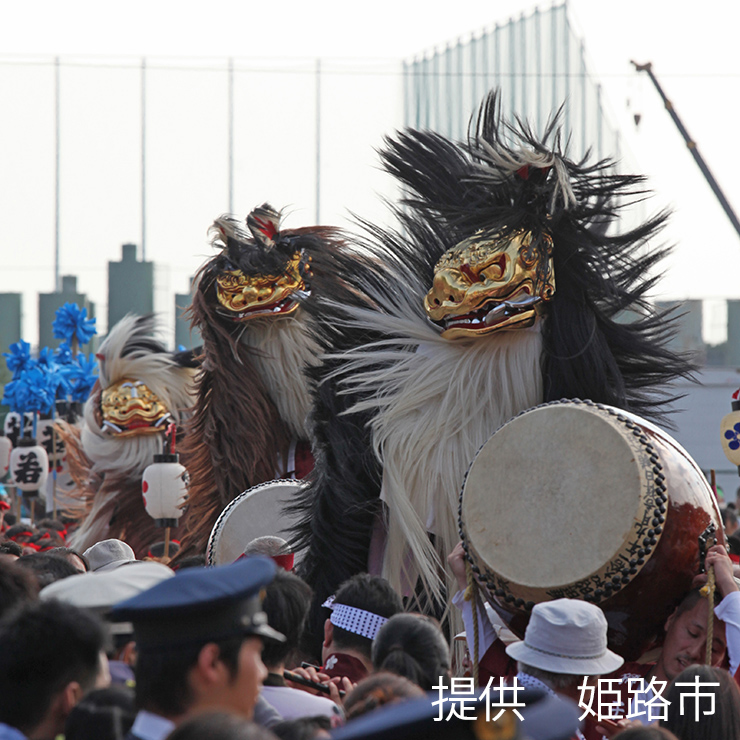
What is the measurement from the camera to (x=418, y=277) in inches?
137

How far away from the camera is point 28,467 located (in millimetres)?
8055

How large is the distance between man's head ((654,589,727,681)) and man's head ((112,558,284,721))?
1313mm

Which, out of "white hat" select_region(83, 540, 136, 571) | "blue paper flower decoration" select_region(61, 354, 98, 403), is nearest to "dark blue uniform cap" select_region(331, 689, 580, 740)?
"white hat" select_region(83, 540, 136, 571)

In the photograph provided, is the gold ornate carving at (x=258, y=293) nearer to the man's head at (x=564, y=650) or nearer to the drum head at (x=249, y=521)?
the drum head at (x=249, y=521)

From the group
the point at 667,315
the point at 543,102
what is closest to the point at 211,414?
the point at 667,315

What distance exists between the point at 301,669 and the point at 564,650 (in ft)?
1.79

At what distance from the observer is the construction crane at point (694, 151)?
8.66m

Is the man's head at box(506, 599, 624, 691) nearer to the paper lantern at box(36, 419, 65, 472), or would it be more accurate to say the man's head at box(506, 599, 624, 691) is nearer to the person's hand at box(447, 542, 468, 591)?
the person's hand at box(447, 542, 468, 591)

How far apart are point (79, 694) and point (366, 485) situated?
1966 mm

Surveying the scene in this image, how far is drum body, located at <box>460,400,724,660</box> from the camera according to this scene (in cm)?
244

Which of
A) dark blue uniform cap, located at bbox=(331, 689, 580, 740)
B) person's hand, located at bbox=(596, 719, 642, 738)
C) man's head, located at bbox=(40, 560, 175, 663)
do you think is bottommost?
person's hand, located at bbox=(596, 719, 642, 738)

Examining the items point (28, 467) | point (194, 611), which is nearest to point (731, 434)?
point (194, 611)

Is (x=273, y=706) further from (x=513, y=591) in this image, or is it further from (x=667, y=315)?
(x=667, y=315)

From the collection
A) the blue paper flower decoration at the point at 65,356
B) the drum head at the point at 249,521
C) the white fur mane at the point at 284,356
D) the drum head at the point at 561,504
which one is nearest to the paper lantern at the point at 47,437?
the blue paper flower decoration at the point at 65,356
